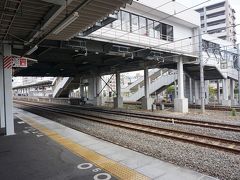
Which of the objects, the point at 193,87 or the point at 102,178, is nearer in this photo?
the point at 102,178

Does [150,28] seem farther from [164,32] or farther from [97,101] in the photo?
[97,101]

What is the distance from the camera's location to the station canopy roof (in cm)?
762

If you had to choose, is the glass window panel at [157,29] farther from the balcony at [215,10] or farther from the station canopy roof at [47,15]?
the balcony at [215,10]

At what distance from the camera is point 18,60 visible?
1227cm

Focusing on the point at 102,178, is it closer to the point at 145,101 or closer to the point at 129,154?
the point at 129,154

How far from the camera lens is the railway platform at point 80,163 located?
19.3ft

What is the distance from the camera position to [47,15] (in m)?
8.76

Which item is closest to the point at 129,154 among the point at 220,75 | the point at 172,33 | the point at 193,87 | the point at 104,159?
the point at 104,159

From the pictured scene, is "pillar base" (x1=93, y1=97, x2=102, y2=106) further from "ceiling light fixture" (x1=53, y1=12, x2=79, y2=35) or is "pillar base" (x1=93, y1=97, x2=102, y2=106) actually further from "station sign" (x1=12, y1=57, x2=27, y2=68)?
"ceiling light fixture" (x1=53, y1=12, x2=79, y2=35)

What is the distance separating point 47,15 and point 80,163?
5624 millimetres

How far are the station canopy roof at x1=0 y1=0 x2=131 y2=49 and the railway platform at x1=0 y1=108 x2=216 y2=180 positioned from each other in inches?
180

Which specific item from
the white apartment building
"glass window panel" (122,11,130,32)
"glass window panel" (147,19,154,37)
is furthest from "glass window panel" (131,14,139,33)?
the white apartment building

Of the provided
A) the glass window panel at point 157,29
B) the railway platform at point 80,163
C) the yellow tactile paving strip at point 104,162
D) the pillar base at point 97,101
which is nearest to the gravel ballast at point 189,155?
the railway platform at point 80,163

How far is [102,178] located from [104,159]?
4.98 ft
